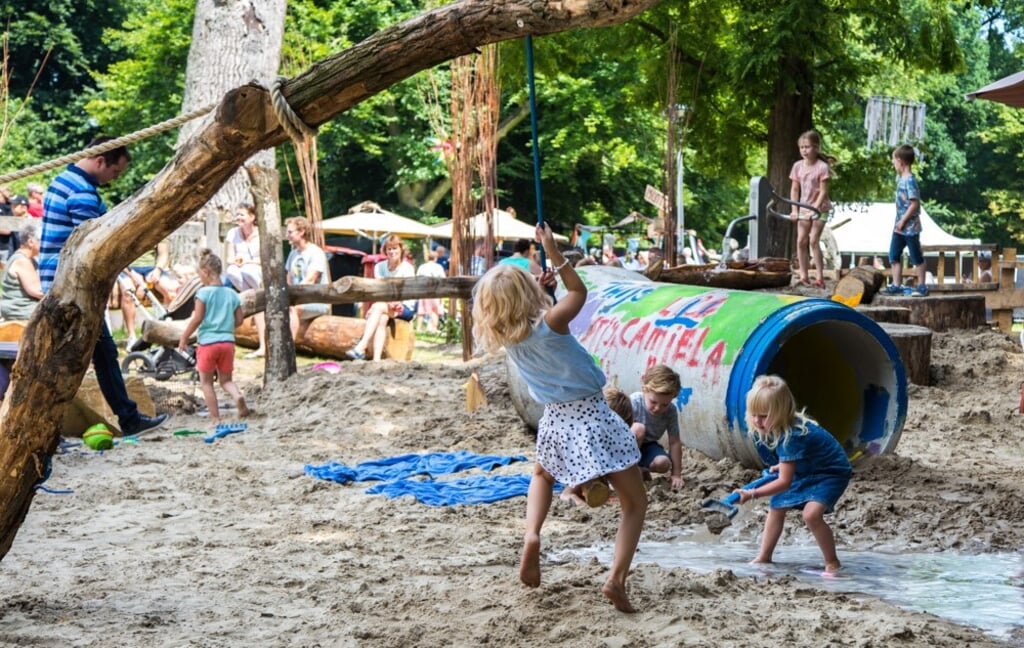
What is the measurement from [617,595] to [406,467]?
3770 mm

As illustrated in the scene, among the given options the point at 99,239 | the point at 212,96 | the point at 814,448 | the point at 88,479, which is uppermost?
the point at 212,96

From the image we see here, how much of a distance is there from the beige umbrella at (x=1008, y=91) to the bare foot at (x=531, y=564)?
6.19 meters

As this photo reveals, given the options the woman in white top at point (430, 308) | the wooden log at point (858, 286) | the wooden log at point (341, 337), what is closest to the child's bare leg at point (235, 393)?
the wooden log at point (341, 337)

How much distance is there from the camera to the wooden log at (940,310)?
1313cm

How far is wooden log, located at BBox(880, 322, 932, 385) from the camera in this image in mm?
10727

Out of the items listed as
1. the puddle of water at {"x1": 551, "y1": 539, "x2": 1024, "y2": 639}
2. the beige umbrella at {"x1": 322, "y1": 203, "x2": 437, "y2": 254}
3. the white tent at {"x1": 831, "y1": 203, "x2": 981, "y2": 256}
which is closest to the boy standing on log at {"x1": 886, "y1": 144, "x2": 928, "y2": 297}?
the puddle of water at {"x1": 551, "y1": 539, "x2": 1024, "y2": 639}

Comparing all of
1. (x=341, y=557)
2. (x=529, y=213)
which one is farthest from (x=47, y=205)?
(x=529, y=213)

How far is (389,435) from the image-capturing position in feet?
31.4

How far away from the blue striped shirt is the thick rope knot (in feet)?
12.4

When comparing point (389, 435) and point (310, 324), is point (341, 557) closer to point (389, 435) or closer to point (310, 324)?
point (389, 435)

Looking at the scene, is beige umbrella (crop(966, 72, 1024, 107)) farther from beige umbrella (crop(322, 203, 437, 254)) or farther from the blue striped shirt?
beige umbrella (crop(322, 203, 437, 254))

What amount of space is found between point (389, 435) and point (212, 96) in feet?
32.7

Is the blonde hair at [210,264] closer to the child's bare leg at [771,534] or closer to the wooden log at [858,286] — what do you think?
the wooden log at [858,286]

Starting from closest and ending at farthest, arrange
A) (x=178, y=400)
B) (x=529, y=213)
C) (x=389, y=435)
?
(x=389, y=435) → (x=178, y=400) → (x=529, y=213)
